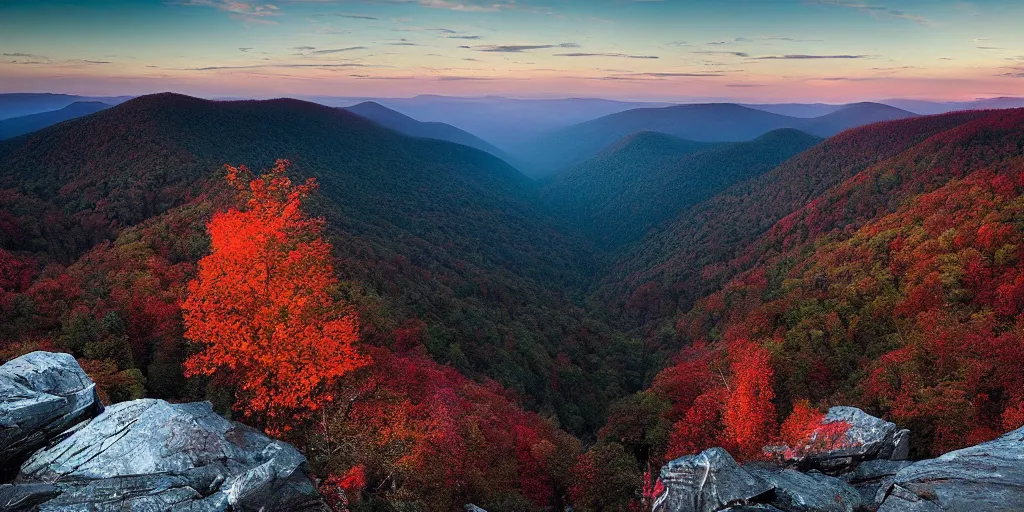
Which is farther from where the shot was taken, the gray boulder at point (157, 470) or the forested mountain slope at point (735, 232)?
the forested mountain slope at point (735, 232)

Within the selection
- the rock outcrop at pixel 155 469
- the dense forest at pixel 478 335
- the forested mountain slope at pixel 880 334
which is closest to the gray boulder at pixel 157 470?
the rock outcrop at pixel 155 469

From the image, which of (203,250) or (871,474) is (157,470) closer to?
(871,474)

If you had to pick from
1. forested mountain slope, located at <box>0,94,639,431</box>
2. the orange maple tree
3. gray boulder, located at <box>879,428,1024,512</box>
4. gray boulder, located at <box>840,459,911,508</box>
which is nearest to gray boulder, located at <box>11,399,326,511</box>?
the orange maple tree

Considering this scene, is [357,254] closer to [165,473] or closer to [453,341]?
[453,341]

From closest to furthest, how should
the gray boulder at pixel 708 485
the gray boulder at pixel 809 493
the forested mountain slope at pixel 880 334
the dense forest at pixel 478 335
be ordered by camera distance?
1. the gray boulder at pixel 809 493
2. the gray boulder at pixel 708 485
3. the dense forest at pixel 478 335
4. the forested mountain slope at pixel 880 334

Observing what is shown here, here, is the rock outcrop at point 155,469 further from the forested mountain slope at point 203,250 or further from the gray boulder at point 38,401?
the forested mountain slope at point 203,250

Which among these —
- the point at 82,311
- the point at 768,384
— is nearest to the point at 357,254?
the point at 82,311

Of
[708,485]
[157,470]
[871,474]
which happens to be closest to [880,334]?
[871,474]
